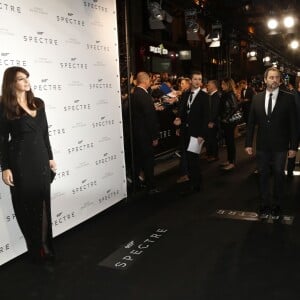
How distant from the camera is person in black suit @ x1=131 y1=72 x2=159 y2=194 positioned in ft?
18.1

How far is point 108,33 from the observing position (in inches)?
195

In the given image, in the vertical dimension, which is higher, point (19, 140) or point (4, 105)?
point (4, 105)

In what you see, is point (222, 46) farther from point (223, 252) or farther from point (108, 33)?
point (223, 252)

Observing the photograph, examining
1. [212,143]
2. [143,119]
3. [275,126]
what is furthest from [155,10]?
[275,126]

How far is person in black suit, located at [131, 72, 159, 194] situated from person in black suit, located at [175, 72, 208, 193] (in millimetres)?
429

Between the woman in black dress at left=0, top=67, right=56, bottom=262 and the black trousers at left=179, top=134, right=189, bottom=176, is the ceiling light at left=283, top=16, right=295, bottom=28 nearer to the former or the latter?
the black trousers at left=179, top=134, right=189, bottom=176

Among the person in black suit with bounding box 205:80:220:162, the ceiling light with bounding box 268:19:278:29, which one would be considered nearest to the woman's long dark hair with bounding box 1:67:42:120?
the person in black suit with bounding box 205:80:220:162

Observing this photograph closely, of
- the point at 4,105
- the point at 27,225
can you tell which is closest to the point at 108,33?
the point at 4,105

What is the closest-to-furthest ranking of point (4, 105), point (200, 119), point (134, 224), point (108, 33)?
point (4, 105), point (134, 224), point (108, 33), point (200, 119)

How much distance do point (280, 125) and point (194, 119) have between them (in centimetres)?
144

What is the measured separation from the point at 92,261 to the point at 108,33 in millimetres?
2740

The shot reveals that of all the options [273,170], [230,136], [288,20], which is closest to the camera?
[273,170]

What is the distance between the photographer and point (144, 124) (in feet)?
18.4

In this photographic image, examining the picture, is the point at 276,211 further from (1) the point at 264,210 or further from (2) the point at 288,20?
(2) the point at 288,20
